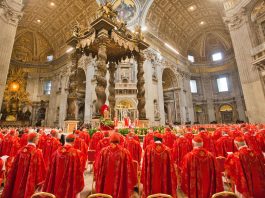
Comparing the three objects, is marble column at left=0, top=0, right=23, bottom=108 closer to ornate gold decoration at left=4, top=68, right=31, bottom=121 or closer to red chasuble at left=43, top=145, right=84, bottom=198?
ornate gold decoration at left=4, top=68, right=31, bottom=121

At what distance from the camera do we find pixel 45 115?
23.8 m

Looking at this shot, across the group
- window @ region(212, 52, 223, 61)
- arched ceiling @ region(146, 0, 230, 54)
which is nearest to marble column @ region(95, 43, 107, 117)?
arched ceiling @ region(146, 0, 230, 54)

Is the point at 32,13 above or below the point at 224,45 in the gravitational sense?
above

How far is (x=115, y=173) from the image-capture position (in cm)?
265

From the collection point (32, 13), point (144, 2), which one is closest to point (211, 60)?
point (144, 2)

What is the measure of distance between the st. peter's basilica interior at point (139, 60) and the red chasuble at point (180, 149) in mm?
5270

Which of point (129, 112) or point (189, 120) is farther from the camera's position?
point (189, 120)

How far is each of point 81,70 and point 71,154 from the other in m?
19.9

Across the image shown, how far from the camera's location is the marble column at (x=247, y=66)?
12.4m

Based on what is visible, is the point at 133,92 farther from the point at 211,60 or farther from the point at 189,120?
the point at 211,60

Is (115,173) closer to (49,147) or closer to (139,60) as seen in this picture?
(49,147)

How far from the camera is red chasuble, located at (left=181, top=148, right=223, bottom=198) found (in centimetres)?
248

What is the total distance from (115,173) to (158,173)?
2.52 feet

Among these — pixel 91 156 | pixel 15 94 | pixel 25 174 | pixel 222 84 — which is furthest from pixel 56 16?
pixel 222 84
